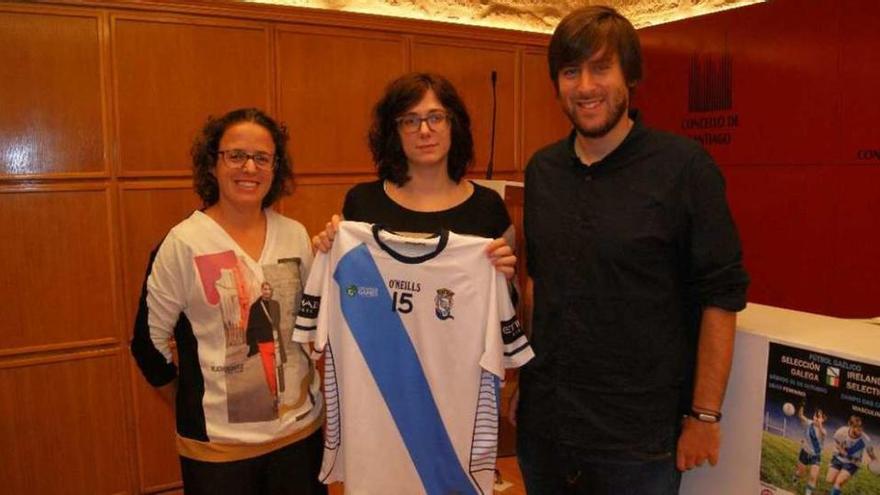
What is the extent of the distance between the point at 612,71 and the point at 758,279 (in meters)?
2.66

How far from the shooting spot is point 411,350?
1.78 m

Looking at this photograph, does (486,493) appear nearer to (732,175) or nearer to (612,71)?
(612,71)

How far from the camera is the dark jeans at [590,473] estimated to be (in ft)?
5.04

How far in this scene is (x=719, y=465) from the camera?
63.0 inches

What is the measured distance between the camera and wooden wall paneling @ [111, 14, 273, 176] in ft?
10.5

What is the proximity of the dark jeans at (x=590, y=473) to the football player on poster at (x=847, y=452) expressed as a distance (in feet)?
1.10

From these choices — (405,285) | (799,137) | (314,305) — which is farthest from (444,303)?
(799,137)

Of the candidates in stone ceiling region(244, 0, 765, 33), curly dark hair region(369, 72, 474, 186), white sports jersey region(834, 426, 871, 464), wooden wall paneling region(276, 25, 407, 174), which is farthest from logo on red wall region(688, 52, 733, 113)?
white sports jersey region(834, 426, 871, 464)

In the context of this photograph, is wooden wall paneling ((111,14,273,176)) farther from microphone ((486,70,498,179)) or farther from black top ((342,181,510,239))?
black top ((342,181,510,239))

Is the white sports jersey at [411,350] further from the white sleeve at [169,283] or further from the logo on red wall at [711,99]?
the logo on red wall at [711,99]

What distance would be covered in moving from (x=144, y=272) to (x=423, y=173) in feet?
6.88

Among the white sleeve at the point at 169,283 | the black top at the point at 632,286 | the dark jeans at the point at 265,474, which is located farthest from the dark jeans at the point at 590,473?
the white sleeve at the point at 169,283

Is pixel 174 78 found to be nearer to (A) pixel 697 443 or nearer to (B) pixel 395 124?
(B) pixel 395 124

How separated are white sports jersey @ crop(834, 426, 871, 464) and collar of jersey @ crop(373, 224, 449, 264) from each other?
0.98 meters
